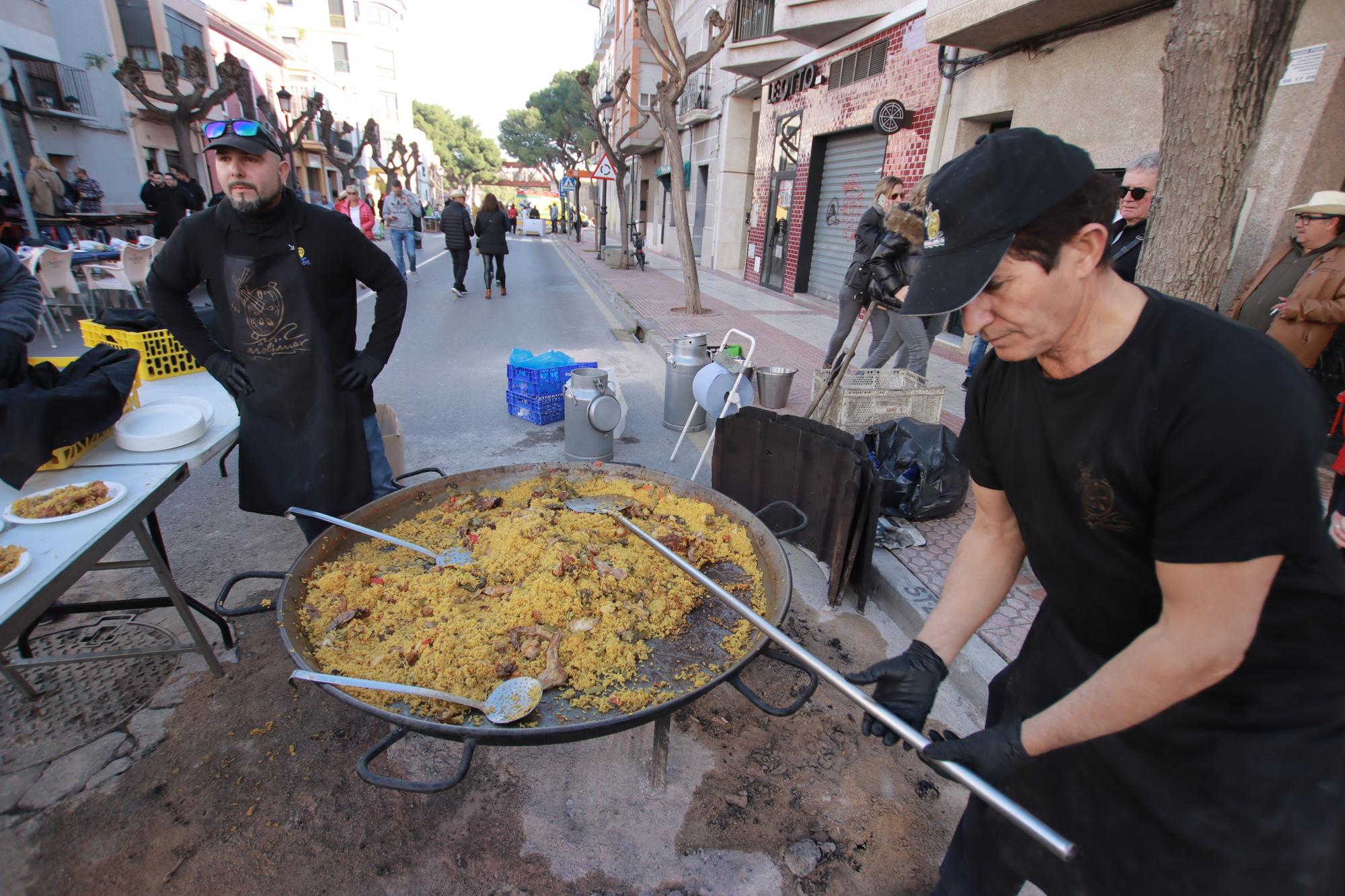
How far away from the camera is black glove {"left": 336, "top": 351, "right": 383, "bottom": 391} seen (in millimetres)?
2949

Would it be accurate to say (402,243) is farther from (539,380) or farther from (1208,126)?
(1208,126)

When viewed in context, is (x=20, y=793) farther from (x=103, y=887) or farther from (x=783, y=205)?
(x=783, y=205)

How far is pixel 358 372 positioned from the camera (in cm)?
296

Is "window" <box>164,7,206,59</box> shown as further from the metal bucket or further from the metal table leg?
the metal table leg

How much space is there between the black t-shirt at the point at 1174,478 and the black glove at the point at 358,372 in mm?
2685

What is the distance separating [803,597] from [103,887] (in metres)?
3.02

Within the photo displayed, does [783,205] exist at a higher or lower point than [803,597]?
higher

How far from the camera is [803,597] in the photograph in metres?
3.58

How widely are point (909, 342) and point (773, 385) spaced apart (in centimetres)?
125

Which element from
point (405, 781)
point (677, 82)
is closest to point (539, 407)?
point (405, 781)

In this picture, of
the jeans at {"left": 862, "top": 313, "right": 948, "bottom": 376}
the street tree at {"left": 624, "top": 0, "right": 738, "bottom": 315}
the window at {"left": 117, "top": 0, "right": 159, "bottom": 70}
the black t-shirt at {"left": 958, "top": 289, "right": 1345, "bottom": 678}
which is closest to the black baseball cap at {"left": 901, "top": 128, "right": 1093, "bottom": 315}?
the black t-shirt at {"left": 958, "top": 289, "right": 1345, "bottom": 678}

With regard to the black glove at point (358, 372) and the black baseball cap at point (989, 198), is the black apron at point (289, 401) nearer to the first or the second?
the black glove at point (358, 372)

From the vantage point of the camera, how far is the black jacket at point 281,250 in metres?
2.73

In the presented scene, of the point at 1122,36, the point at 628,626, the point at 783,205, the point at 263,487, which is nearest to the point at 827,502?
the point at 628,626
